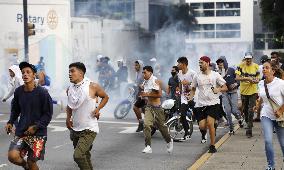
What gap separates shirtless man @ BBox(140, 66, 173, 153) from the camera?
12.0 metres

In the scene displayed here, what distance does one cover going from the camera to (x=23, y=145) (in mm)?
8297

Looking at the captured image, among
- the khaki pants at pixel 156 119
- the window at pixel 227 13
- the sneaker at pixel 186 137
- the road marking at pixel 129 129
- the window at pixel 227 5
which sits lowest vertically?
the road marking at pixel 129 129

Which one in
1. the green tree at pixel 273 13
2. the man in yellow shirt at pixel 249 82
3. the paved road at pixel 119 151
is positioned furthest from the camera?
the green tree at pixel 273 13

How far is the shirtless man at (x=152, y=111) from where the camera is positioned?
12.0m

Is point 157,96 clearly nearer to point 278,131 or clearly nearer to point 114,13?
point 278,131

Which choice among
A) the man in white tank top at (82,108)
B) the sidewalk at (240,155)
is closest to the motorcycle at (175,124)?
the sidewalk at (240,155)

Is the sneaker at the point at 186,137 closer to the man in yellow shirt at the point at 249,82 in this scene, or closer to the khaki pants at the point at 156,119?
the man in yellow shirt at the point at 249,82

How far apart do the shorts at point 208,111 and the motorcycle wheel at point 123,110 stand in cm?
683

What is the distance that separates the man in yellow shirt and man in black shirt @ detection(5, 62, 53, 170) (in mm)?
6553

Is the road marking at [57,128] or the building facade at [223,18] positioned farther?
the building facade at [223,18]

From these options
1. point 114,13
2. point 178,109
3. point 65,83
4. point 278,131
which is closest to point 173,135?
point 178,109

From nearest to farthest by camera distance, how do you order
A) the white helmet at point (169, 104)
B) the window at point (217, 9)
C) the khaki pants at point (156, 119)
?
the khaki pants at point (156, 119) → the white helmet at point (169, 104) → the window at point (217, 9)

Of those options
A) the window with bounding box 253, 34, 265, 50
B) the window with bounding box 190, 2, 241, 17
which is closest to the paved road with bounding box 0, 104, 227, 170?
the window with bounding box 253, 34, 265, 50

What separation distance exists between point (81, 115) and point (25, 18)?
1837 cm
